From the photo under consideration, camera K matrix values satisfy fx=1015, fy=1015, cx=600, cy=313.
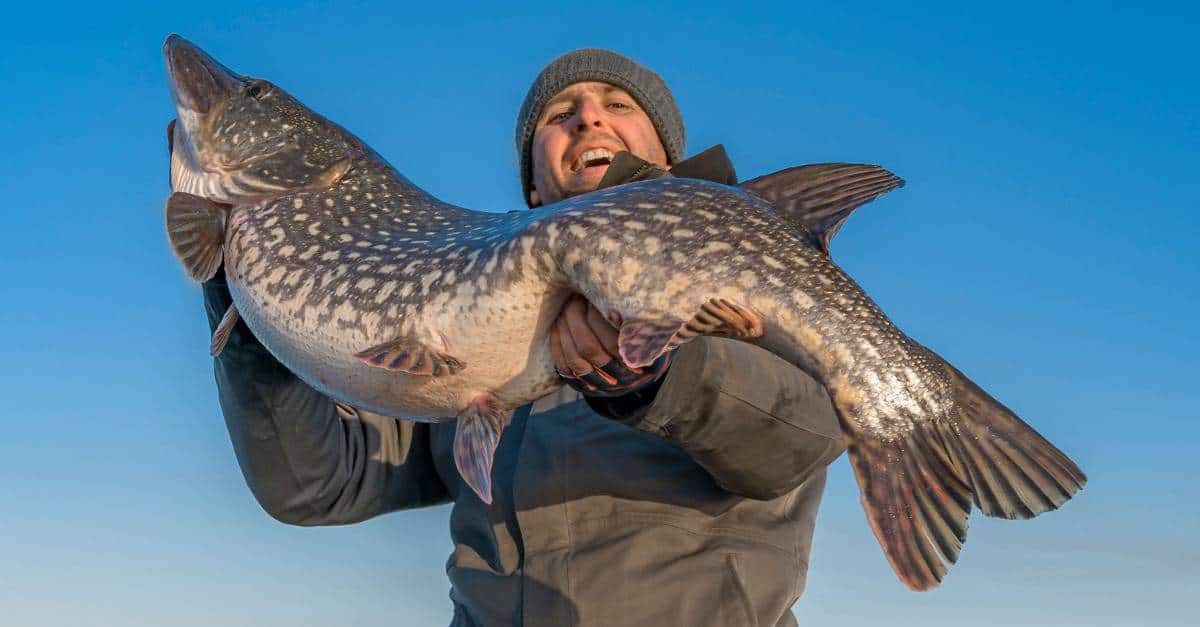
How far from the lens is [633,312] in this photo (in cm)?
264

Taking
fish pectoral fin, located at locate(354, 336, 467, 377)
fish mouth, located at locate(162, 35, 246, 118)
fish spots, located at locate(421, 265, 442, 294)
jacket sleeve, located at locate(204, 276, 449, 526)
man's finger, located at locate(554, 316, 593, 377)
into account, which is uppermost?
fish mouth, located at locate(162, 35, 246, 118)

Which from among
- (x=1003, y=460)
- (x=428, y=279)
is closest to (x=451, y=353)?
(x=428, y=279)

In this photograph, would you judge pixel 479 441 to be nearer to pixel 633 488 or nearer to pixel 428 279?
pixel 428 279

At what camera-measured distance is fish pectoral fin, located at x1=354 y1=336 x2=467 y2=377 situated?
2.81 meters

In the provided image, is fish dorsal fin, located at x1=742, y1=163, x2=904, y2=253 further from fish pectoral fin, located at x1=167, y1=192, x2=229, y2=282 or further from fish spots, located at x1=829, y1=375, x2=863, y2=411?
fish pectoral fin, located at x1=167, y1=192, x2=229, y2=282

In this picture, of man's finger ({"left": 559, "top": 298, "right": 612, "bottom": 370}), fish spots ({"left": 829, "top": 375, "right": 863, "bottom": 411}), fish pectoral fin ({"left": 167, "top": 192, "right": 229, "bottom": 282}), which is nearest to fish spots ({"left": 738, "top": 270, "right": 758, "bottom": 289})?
fish spots ({"left": 829, "top": 375, "right": 863, "bottom": 411})

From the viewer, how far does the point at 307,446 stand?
389 cm

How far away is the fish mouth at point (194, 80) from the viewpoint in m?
3.82

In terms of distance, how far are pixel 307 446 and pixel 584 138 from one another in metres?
1.88

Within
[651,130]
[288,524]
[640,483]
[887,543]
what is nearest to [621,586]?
[640,483]

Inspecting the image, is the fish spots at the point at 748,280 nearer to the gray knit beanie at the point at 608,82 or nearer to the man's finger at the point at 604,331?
the man's finger at the point at 604,331

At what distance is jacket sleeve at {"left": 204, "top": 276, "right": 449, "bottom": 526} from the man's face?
4.31ft

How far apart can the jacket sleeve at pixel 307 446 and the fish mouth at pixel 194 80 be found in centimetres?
77

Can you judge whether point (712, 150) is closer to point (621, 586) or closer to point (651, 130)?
point (621, 586)
